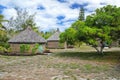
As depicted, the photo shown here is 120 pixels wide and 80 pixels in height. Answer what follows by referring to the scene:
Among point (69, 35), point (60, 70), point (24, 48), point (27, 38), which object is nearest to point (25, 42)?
point (27, 38)

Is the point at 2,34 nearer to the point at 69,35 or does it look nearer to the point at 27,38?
the point at 69,35

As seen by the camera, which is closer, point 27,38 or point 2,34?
point 2,34

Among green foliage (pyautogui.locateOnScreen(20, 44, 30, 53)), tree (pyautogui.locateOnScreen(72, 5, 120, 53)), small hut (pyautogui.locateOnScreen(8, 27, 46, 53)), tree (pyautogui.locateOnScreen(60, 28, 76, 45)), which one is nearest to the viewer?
tree (pyautogui.locateOnScreen(72, 5, 120, 53))

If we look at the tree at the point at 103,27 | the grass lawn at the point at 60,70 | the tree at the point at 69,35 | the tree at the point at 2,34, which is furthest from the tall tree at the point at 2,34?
the tree at the point at 103,27

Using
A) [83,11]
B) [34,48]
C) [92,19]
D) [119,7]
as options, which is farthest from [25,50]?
[83,11]

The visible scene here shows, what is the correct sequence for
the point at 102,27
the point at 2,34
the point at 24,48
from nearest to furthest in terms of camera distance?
the point at 2,34 < the point at 102,27 < the point at 24,48

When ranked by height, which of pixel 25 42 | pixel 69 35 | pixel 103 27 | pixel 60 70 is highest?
pixel 103 27

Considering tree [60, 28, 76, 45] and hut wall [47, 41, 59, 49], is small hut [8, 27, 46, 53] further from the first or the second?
hut wall [47, 41, 59, 49]

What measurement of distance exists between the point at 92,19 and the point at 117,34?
12.8 ft

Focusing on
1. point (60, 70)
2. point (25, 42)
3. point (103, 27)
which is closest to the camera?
point (60, 70)

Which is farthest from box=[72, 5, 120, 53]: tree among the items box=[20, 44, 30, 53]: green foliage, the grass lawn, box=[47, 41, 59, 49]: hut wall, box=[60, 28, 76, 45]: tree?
box=[47, 41, 59, 49]: hut wall

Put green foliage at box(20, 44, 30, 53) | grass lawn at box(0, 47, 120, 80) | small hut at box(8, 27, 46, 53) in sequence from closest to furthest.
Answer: grass lawn at box(0, 47, 120, 80), green foliage at box(20, 44, 30, 53), small hut at box(8, 27, 46, 53)


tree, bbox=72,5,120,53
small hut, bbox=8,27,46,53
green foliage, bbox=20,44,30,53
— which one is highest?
tree, bbox=72,5,120,53

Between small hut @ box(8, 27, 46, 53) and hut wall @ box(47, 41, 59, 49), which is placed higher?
small hut @ box(8, 27, 46, 53)
